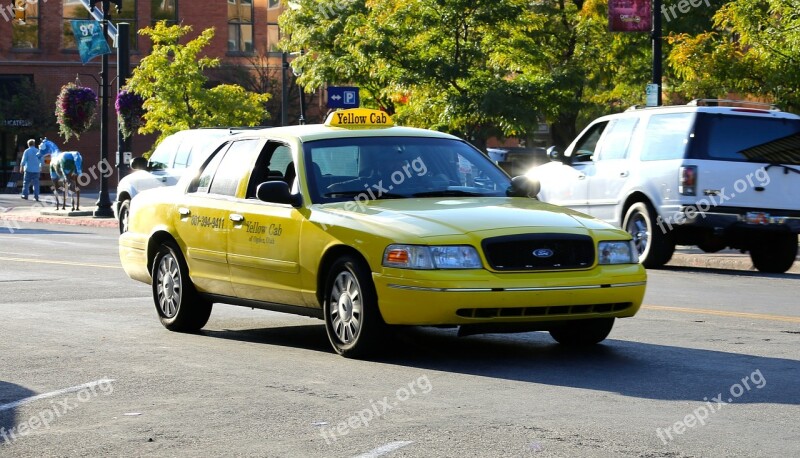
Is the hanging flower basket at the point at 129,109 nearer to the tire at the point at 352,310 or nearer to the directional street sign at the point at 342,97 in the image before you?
the directional street sign at the point at 342,97

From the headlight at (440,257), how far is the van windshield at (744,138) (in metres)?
8.89

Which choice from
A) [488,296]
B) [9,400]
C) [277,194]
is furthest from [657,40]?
[9,400]

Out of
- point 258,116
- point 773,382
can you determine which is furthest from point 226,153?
point 258,116

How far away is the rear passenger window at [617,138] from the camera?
61.2ft

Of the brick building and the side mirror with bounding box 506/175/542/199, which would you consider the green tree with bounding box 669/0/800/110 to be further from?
the brick building

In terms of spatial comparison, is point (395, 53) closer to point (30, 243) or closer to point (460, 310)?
point (30, 243)

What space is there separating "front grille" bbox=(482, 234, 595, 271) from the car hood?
0.21 ft

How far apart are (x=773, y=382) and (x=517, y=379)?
1.49 meters

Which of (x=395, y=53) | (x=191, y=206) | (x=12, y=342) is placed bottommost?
(x=12, y=342)

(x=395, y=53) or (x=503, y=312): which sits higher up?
(x=395, y=53)

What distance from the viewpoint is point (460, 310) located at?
9055 mm

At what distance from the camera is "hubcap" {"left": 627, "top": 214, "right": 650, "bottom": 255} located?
18.1 m

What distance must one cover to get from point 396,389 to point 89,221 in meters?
25.3

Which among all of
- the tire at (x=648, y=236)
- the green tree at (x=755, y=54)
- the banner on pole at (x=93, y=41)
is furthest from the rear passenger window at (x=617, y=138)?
the banner on pole at (x=93, y=41)
